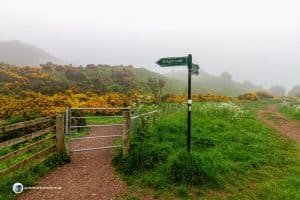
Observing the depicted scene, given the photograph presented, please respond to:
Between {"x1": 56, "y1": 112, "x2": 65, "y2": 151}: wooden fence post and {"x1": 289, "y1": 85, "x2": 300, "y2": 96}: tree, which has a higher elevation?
{"x1": 56, "y1": 112, "x2": 65, "y2": 151}: wooden fence post

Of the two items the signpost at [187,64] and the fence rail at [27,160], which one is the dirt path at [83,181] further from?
the signpost at [187,64]

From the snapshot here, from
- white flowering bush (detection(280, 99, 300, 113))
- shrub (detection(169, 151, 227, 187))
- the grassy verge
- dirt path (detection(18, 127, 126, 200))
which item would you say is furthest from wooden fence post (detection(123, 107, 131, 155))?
white flowering bush (detection(280, 99, 300, 113))

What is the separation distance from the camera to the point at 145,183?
7.25 metres

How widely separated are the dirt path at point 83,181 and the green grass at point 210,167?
42cm

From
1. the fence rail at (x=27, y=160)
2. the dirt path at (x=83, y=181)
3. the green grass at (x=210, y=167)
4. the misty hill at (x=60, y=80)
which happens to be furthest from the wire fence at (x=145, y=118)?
the misty hill at (x=60, y=80)

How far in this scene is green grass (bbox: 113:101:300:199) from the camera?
6.93 metres

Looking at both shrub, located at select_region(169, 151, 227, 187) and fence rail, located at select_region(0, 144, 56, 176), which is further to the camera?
shrub, located at select_region(169, 151, 227, 187)

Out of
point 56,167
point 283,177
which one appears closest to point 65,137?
point 56,167

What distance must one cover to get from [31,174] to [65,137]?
73.9 inches

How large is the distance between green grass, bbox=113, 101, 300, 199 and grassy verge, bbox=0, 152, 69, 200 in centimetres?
178

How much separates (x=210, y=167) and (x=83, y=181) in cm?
345

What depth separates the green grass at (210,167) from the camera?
22.7 ft

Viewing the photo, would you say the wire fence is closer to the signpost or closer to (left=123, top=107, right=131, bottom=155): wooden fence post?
(left=123, top=107, right=131, bottom=155): wooden fence post

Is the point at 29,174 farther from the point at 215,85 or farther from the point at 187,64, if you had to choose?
the point at 215,85
